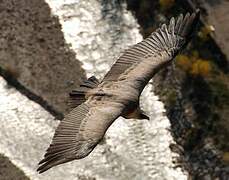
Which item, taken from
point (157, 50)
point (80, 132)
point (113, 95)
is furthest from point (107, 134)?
point (80, 132)

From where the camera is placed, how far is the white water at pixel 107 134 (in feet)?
107

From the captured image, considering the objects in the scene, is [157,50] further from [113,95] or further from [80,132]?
[80,132]

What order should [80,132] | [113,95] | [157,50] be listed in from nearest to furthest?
[80,132] < [113,95] < [157,50]

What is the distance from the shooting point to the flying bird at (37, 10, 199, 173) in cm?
2109

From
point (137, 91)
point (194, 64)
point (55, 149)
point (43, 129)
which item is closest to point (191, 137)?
point (194, 64)

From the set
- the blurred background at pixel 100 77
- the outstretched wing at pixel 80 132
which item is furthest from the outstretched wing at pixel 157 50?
the blurred background at pixel 100 77

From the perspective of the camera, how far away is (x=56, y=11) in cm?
3750

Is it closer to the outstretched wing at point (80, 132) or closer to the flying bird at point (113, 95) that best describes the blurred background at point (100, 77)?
the flying bird at point (113, 95)

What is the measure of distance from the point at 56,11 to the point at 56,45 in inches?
Result: 75.9

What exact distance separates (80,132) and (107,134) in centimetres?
1238

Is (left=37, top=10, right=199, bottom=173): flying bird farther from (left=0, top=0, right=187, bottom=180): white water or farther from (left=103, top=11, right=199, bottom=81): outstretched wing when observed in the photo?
(left=0, top=0, right=187, bottom=180): white water

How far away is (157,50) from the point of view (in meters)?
25.0

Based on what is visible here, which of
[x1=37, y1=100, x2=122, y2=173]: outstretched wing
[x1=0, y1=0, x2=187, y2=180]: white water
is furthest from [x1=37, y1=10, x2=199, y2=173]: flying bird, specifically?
[x1=0, y1=0, x2=187, y2=180]: white water

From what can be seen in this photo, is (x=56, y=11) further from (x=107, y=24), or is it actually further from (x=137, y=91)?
(x=137, y=91)
